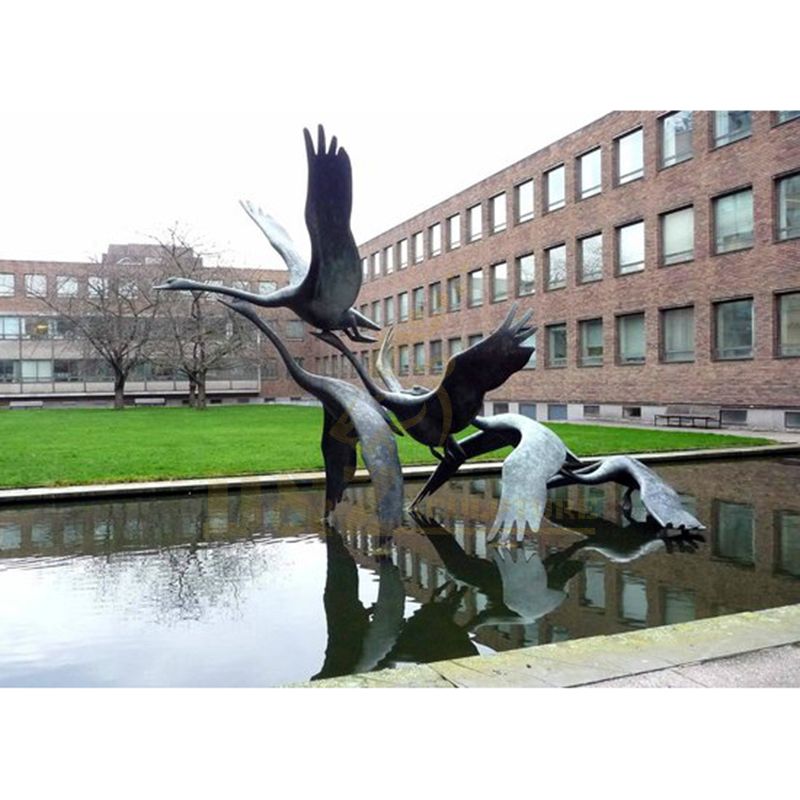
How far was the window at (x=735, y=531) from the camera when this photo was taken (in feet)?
25.8

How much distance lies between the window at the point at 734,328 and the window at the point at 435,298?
20588mm

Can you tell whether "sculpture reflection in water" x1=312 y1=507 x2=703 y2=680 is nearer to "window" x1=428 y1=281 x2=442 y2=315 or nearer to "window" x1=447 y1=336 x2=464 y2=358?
"window" x1=447 y1=336 x2=464 y2=358

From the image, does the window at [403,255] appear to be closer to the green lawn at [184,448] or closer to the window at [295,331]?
the window at [295,331]

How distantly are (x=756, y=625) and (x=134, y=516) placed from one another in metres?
7.95

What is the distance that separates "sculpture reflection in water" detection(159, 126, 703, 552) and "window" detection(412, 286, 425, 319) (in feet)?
120

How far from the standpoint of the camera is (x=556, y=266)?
33.7 m

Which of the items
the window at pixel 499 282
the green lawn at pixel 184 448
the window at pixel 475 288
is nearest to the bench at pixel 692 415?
the green lawn at pixel 184 448

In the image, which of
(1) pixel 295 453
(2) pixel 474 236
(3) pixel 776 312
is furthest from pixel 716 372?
(2) pixel 474 236

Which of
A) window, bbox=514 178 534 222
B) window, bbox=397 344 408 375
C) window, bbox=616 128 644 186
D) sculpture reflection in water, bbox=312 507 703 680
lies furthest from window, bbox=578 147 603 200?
sculpture reflection in water, bbox=312 507 703 680

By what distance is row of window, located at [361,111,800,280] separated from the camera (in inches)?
988

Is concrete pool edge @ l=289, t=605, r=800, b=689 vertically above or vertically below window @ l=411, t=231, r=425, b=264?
below

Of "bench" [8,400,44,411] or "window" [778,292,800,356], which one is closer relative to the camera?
"window" [778,292,800,356]

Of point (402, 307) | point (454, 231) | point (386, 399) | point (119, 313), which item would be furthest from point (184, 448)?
point (402, 307)

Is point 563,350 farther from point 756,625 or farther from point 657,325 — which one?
point 756,625
